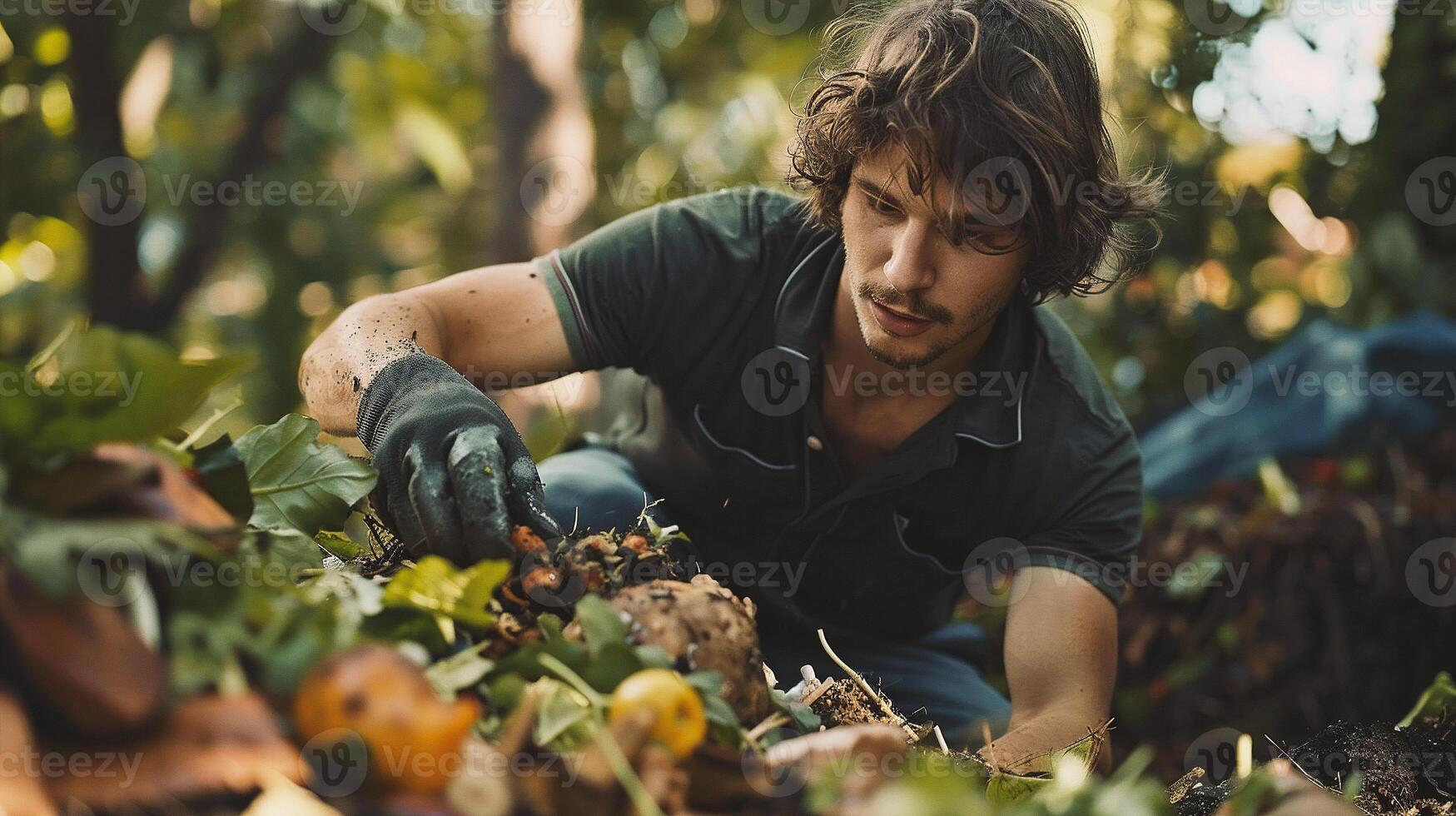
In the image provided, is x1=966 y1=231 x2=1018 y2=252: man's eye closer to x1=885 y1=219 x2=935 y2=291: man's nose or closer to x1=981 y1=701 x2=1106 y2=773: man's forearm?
x1=885 y1=219 x2=935 y2=291: man's nose

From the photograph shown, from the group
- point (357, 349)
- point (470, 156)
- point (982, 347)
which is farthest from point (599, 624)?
point (470, 156)

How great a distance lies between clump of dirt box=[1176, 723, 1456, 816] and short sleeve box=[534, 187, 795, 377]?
1.17 m

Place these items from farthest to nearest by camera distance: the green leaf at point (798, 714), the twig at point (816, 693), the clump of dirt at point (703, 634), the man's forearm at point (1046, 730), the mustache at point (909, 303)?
1. the mustache at point (909, 303)
2. the man's forearm at point (1046, 730)
3. the twig at point (816, 693)
4. the green leaf at point (798, 714)
5. the clump of dirt at point (703, 634)

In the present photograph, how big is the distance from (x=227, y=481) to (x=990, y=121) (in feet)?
4.18

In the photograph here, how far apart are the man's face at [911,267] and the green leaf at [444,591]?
0.94 meters

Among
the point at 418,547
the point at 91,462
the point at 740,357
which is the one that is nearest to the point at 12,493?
the point at 91,462

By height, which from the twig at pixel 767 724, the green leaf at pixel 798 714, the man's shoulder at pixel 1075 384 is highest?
the twig at pixel 767 724

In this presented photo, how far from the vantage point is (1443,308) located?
368 cm

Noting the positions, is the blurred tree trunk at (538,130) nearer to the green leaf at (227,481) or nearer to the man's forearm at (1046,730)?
the man's forearm at (1046,730)

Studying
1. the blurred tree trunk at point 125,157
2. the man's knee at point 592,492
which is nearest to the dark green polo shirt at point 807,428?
the man's knee at point 592,492

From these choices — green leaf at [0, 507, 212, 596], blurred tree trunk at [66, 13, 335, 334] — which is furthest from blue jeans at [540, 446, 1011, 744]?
blurred tree trunk at [66, 13, 335, 334]

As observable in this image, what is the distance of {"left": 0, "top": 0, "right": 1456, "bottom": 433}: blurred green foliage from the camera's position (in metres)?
3.83

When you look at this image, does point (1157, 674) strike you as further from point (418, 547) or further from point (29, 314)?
point (29, 314)

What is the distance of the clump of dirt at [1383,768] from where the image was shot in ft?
4.61
